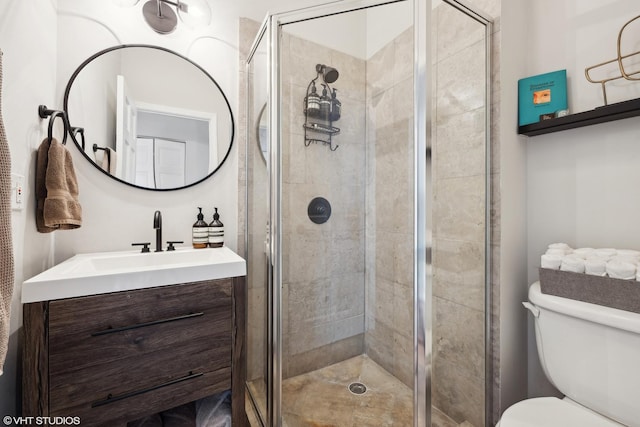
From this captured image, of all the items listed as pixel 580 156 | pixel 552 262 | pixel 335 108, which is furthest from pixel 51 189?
pixel 580 156

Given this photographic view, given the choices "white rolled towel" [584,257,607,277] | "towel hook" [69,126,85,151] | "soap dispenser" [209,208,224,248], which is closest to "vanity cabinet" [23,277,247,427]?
"soap dispenser" [209,208,224,248]

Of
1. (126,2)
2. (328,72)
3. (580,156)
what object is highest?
(126,2)

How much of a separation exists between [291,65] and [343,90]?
302 millimetres

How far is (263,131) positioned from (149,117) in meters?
0.60

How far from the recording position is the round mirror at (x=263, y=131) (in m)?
1.34

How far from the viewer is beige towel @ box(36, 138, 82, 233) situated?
3.37 ft

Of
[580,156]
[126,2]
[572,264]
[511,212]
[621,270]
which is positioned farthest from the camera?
[126,2]

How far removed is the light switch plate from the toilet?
1.73 metres

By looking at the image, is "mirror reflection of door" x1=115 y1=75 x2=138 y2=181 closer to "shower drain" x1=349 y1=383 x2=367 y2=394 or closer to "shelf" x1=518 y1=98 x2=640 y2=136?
"shower drain" x1=349 y1=383 x2=367 y2=394

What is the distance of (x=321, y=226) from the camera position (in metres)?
1.46

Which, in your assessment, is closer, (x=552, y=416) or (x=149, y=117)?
(x=552, y=416)

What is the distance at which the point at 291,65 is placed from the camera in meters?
1.32

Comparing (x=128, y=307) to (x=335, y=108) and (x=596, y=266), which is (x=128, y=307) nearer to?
(x=335, y=108)

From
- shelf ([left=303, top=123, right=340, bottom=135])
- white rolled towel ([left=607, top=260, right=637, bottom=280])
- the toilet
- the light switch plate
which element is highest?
shelf ([left=303, top=123, right=340, bottom=135])
